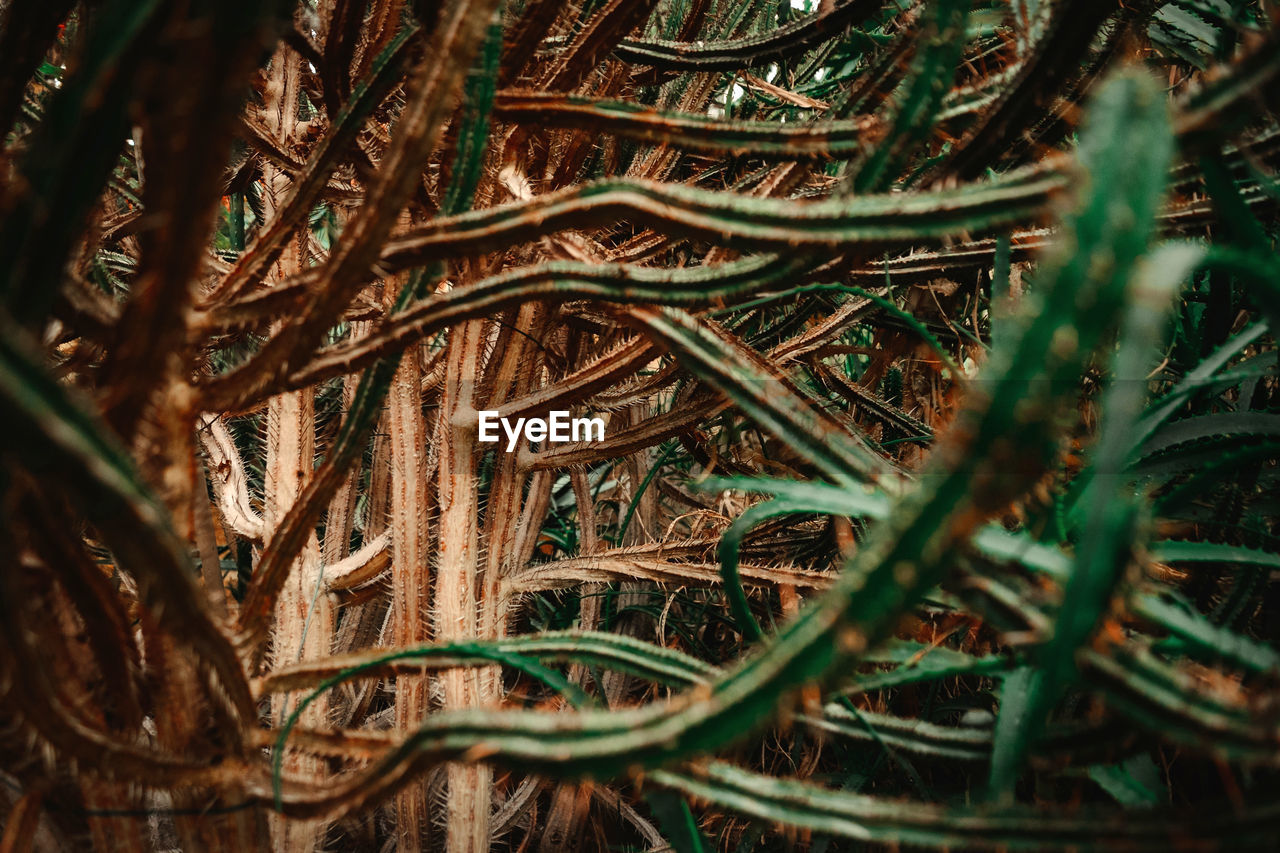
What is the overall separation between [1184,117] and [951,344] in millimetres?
896

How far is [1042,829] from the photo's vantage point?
28 centimetres

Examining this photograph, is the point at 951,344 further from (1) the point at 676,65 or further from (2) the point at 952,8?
(2) the point at 952,8

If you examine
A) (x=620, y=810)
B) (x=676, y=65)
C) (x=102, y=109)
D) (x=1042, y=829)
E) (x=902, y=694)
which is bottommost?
(x=620, y=810)

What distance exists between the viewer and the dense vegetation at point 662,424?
23 centimetres

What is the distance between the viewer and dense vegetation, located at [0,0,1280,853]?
235mm

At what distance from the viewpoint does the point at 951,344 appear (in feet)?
3.77

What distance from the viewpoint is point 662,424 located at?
0.88 metres

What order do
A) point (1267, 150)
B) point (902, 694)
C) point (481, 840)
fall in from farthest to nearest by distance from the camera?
point (902, 694) < point (481, 840) < point (1267, 150)

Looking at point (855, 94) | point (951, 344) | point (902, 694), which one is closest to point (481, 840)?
point (902, 694)

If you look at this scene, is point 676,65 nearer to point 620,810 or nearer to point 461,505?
point 461,505

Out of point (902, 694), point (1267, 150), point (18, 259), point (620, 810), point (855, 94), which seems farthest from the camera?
point (620, 810)

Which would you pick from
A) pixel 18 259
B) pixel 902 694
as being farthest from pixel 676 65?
pixel 902 694

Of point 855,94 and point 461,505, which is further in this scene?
point 461,505

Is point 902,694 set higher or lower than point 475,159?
lower
